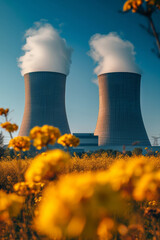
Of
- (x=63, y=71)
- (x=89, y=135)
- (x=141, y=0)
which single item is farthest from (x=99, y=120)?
(x=141, y=0)

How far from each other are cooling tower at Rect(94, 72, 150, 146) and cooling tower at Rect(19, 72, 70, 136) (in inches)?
125

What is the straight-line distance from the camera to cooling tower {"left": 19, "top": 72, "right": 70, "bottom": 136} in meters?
16.8

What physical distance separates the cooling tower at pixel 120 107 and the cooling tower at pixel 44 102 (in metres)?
3.18

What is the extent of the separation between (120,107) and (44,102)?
567 centimetres

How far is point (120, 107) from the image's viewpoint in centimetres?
1688

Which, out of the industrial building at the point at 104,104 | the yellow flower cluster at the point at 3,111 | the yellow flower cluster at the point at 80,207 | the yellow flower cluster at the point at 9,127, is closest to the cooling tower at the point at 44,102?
the industrial building at the point at 104,104

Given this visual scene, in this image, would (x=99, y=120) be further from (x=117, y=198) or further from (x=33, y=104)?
(x=117, y=198)

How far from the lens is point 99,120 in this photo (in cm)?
1808

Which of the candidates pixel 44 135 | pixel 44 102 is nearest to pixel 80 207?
pixel 44 135

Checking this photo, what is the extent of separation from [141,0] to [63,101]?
16.5m

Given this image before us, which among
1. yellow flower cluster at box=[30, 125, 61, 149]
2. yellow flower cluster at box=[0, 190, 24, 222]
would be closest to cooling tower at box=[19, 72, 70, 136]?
yellow flower cluster at box=[30, 125, 61, 149]

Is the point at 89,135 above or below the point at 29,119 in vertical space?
below

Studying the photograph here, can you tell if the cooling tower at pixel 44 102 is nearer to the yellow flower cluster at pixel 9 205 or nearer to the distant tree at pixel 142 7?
the distant tree at pixel 142 7

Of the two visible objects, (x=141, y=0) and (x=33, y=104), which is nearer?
(x=141, y=0)
